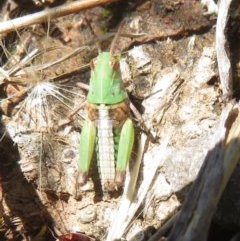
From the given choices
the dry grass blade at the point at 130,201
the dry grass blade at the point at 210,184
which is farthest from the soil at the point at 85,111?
the dry grass blade at the point at 210,184

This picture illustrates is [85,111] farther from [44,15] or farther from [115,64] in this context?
[44,15]

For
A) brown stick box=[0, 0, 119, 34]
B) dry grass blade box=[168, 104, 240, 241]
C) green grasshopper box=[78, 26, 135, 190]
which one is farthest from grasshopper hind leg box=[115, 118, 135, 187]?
brown stick box=[0, 0, 119, 34]

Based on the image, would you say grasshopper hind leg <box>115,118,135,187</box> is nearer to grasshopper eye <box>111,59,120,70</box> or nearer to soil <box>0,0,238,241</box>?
soil <box>0,0,238,241</box>

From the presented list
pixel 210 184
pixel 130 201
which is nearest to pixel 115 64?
pixel 130 201

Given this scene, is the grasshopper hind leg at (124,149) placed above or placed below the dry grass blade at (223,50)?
below

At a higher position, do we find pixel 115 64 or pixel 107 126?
pixel 115 64

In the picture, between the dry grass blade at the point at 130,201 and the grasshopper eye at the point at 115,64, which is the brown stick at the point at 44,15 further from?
the dry grass blade at the point at 130,201
